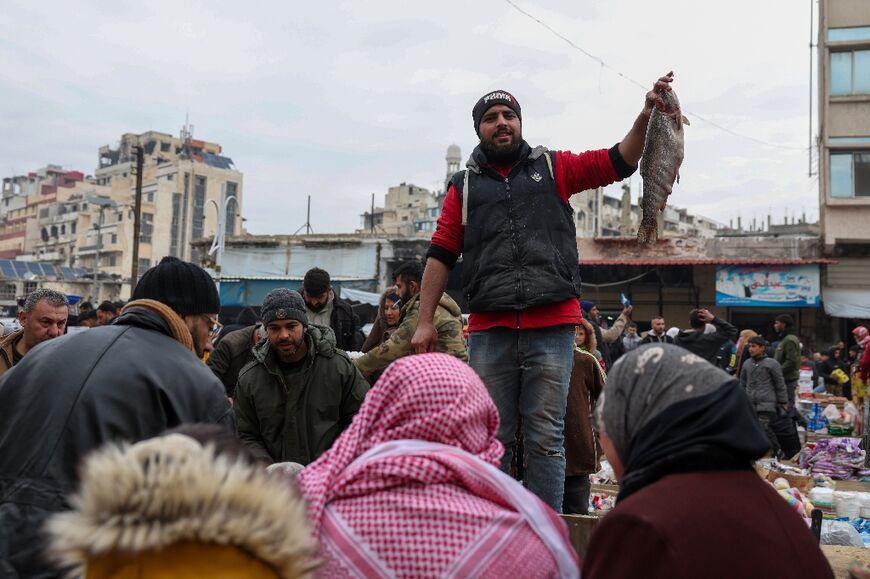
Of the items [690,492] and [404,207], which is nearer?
[690,492]

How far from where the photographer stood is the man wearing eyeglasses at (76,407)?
2.32m

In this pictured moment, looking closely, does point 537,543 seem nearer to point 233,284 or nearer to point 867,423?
point 867,423

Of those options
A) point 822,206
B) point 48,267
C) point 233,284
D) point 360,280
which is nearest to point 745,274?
point 822,206

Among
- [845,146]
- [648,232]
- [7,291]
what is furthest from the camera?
[7,291]

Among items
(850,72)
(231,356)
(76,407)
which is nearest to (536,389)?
(76,407)

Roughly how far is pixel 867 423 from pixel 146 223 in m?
81.7

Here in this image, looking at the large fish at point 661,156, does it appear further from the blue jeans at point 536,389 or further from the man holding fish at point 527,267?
the blue jeans at point 536,389

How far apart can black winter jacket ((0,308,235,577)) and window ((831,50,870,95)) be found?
25.2m

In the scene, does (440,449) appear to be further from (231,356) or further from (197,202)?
(197,202)

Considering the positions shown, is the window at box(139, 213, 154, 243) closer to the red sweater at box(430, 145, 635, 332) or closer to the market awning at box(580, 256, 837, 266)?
the market awning at box(580, 256, 837, 266)

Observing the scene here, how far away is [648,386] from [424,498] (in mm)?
638

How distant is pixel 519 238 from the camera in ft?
12.1

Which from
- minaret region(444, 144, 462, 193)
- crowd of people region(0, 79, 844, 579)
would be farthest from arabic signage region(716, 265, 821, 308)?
minaret region(444, 144, 462, 193)

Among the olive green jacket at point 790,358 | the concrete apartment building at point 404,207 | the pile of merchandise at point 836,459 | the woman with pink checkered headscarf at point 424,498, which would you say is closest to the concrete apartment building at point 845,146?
the olive green jacket at point 790,358
